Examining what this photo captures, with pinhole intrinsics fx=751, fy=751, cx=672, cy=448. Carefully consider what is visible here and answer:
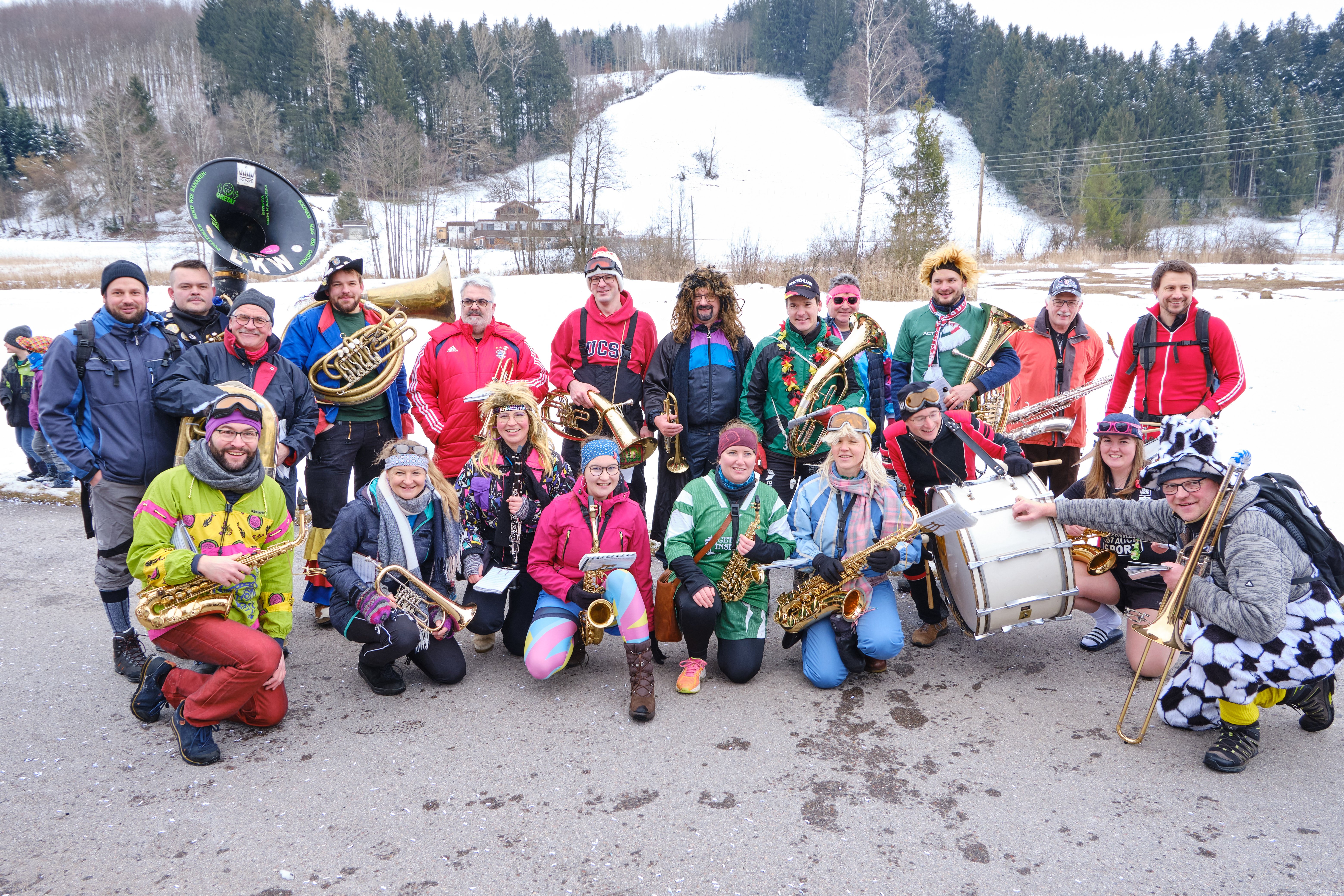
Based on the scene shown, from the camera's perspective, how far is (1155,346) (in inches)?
195

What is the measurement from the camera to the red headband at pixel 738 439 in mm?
4098

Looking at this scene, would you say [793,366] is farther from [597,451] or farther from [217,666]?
[217,666]

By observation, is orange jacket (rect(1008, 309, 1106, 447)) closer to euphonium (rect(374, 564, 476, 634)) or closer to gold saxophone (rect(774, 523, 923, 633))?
gold saxophone (rect(774, 523, 923, 633))

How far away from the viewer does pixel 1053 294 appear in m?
5.46

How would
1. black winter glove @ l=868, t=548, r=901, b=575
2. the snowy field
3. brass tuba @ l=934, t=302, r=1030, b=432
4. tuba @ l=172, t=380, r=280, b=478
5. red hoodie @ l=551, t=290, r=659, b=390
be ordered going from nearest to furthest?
tuba @ l=172, t=380, r=280, b=478, black winter glove @ l=868, t=548, r=901, b=575, brass tuba @ l=934, t=302, r=1030, b=432, red hoodie @ l=551, t=290, r=659, b=390, the snowy field

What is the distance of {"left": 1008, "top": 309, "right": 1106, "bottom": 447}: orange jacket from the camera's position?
5.57 metres

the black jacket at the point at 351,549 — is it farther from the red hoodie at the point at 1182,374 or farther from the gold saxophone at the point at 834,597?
the red hoodie at the point at 1182,374

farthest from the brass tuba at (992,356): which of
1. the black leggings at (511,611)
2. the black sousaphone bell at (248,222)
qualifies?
the black sousaphone bell at (248,222)

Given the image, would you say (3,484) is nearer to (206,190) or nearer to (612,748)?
(206,190)

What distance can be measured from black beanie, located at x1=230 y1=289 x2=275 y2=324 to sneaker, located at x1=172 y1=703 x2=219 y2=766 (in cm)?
211

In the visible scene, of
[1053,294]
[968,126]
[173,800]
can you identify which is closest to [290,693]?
[173,800]

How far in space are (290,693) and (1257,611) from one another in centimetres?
449

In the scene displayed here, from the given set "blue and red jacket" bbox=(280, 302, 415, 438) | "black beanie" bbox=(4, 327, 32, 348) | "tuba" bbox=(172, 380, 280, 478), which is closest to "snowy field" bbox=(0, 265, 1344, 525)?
"blue and red jacket" bbox=(280, 302, 415, 438)

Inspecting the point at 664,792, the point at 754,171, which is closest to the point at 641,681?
the point at 664,792
